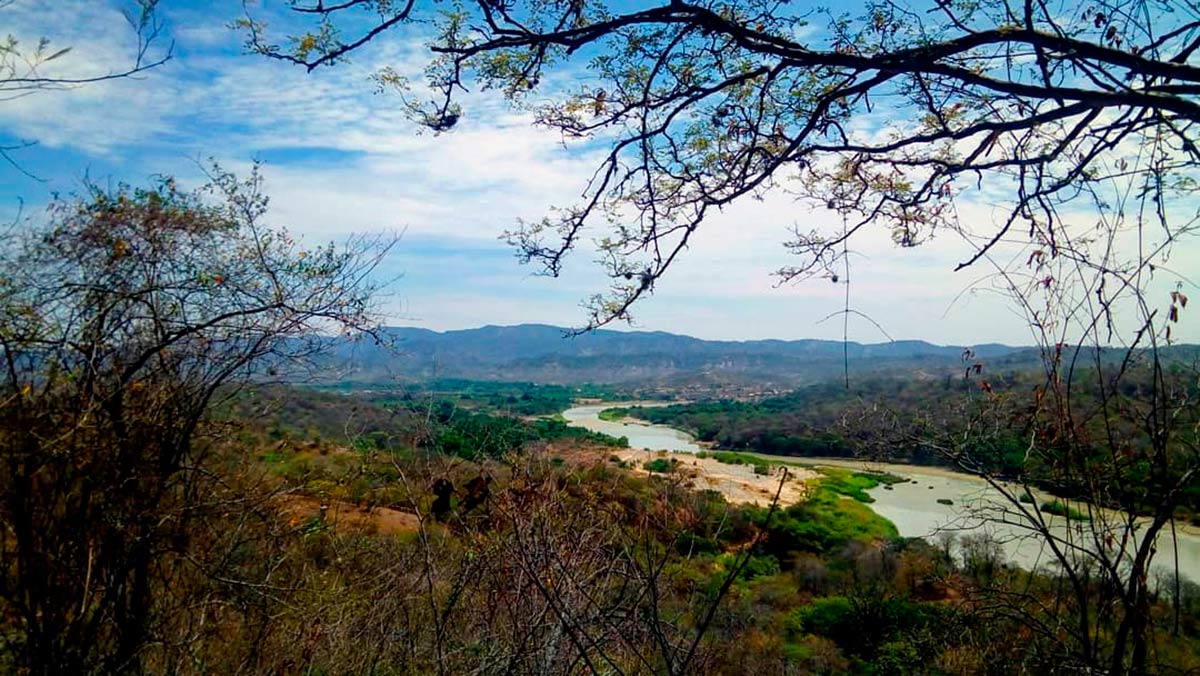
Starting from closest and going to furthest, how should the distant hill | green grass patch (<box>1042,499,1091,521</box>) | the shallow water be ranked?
1. green grass patch (<box>1042,499,1091,521</box>)
2. the distant hill
3. the shallow water

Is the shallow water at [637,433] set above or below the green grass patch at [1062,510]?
below

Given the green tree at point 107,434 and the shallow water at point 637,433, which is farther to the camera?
the shallow water at point 637,433

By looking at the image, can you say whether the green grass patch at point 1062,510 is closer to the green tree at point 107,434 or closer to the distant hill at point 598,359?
the distant hill at point 598,359

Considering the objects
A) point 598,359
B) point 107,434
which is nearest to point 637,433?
point 107,434

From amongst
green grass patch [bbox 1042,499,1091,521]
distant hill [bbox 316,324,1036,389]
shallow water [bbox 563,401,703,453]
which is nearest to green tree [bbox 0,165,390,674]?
distant hill [bbox 316,324,1036,389]

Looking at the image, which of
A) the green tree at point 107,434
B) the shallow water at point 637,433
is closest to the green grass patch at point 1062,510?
the green tree at point 107,434

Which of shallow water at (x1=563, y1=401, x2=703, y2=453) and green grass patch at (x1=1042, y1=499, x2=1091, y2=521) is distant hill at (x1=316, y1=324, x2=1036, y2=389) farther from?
shallow water at (x1=563, y1=401, x2=703, y2=453)

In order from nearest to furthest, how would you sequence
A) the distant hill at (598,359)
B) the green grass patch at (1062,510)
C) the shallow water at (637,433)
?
the green grass patch at (1062,510)
the distant hill at (598,359)
the shallow water at (637,433)

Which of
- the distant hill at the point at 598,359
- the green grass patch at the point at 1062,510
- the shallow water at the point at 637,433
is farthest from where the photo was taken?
the shallow water at the point at 637,433

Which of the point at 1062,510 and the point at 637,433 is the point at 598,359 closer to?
the point at 637,433
